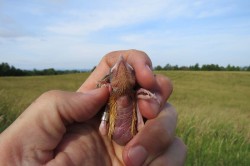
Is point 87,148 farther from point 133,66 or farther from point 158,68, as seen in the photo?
point 158,68

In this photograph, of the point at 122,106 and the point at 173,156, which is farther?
the point at 173,156

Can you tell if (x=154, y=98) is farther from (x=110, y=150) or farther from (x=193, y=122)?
(x=193, y=122)

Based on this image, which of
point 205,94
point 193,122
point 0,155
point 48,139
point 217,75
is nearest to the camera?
point 0,155

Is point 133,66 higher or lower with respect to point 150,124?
higher

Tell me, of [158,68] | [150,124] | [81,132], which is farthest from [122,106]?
[158,68]

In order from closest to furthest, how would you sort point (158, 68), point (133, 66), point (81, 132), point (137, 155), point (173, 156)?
point (137, 155) → point (133, 66) → point (81, 132) → point (173, 156) → point (158, 68)

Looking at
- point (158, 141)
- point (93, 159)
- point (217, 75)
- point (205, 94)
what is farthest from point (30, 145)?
point (217, 75)

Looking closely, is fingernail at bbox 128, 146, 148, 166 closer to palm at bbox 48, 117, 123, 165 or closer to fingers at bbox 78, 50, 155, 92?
palm at bbox 48, 117, 123, 165

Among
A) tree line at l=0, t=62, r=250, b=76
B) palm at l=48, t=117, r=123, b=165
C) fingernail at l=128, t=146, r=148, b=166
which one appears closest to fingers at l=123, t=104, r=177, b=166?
fingernail at l=128, t=146, r=148, b=166
